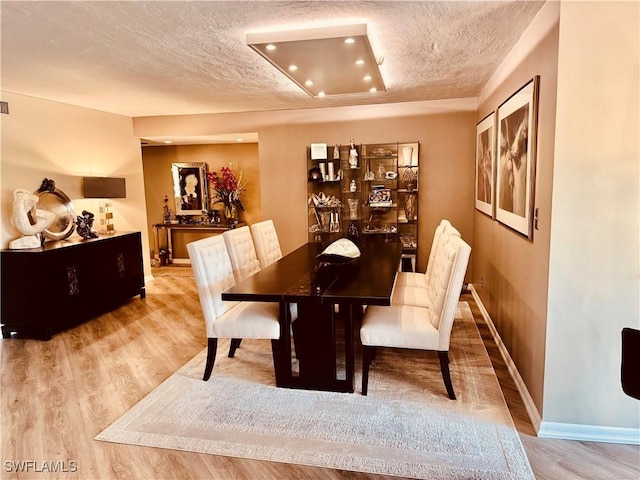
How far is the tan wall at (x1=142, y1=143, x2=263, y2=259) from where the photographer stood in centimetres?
726

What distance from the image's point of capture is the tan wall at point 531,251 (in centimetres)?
224

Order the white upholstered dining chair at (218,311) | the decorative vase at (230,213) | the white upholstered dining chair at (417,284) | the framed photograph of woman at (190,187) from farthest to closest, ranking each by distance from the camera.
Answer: the framed photograph of woman at (190,187)
the decorative vase at (230,213)
the white upholstered dining chair at (417,284)
the white upholstered dining chair at (218,311)

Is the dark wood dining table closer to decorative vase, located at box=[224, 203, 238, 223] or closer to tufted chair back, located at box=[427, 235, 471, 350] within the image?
tufted chair back, located at box=[427, 235, 471, 350]

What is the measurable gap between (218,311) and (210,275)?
268 millimetres

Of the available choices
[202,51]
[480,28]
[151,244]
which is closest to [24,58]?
[202,51]

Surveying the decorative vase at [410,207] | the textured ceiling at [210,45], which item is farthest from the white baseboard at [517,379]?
the textured ceiling at [210,45]

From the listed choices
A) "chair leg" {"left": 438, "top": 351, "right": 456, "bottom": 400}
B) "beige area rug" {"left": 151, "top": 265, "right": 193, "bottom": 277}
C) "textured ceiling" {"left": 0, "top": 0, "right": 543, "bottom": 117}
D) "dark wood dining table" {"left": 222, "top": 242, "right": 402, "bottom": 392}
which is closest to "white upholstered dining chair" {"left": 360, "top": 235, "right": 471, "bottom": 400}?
"chair leg" {"left": 438, "top": 351, "right": 456, "bottom": 400}

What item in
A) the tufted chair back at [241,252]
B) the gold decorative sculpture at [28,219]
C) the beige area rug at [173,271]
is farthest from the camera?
the beige area rug at [173,271]

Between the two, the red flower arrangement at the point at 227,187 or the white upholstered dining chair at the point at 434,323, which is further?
the red flower arrangement at the point at 227,187

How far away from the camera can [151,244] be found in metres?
7.70

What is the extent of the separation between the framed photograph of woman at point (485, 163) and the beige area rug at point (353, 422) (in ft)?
5.23

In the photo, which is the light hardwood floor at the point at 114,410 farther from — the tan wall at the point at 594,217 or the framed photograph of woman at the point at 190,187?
the framed photograph of woman at the point at 190,187

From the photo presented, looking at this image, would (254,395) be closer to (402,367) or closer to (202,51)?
(402,367)

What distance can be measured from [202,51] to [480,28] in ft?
6.17
